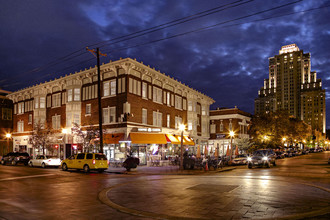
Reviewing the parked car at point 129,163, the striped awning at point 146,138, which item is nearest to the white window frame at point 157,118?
the striped awning at point 146,138

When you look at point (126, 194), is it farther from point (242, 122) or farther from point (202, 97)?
point (242, 122)

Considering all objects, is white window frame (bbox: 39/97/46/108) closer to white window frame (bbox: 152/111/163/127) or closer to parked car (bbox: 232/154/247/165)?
white window frame (bbox: 152/111/163/127)

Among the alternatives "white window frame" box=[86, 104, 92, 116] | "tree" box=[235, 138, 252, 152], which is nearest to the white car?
"white window frame" box=[86, 104, 92, 116]

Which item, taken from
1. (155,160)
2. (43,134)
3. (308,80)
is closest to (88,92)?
(43,134)

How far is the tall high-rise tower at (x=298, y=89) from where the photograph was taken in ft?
602

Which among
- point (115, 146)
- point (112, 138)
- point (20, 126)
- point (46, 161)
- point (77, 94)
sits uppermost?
point (77, 94)

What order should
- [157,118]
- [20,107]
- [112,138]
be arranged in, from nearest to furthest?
[112,138] → [157,118] → [20,107]

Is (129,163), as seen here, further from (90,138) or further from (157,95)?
(157,95)

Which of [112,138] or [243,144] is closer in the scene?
[112,138]

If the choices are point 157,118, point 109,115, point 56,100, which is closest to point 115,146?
point 109,115

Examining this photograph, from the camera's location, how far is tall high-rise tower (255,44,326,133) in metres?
183

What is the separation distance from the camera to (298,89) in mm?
188875

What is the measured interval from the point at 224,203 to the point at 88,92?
32131 millimetres

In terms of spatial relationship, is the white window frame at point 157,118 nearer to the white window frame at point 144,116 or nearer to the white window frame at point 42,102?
the white window frame at point 144,116
